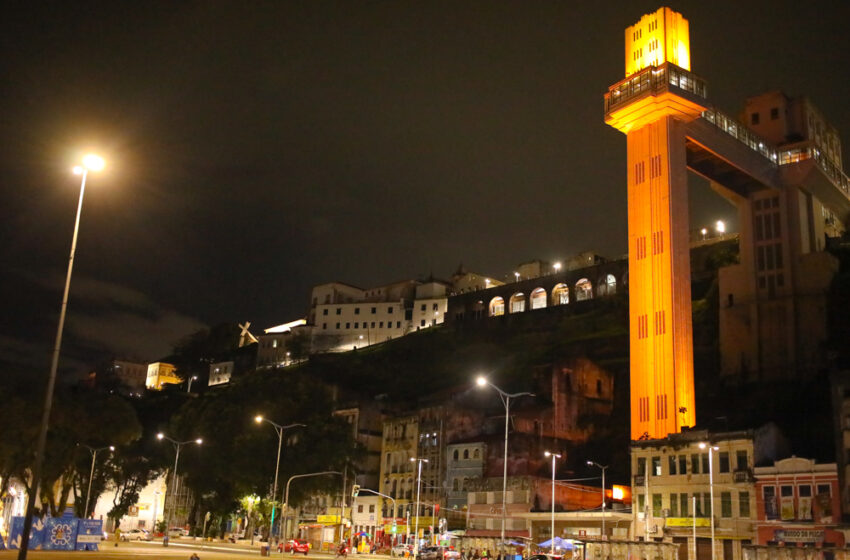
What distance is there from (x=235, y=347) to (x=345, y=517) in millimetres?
99235

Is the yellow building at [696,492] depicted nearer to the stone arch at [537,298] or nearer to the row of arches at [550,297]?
the row of arches at [550,297]

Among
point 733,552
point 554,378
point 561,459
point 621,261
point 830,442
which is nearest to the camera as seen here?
point 733,552

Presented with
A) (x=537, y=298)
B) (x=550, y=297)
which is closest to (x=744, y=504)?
(x=550, y=297)

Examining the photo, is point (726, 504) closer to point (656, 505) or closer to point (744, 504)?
point (744, 504)

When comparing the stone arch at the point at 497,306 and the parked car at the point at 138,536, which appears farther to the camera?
the stone arch at the point at 497,306

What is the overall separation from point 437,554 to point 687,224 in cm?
4073

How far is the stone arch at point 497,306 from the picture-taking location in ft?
448

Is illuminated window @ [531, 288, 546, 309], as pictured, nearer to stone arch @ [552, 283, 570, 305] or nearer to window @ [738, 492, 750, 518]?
stone arch @ [552, 283, 570, 305]

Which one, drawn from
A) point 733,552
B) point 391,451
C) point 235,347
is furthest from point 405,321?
point 733,552

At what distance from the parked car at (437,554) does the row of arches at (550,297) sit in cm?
6961

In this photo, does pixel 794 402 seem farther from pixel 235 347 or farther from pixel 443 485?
pixel 235 347

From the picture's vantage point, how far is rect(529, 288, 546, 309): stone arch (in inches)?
5148

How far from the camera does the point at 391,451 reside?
93.4 m

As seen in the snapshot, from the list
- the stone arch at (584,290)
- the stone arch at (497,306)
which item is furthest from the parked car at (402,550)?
the stone arch at (497,306)
